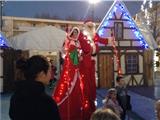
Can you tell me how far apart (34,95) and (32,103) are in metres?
0.07

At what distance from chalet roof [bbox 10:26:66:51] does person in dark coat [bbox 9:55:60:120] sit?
726 inches

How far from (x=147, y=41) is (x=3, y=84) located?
316 inches

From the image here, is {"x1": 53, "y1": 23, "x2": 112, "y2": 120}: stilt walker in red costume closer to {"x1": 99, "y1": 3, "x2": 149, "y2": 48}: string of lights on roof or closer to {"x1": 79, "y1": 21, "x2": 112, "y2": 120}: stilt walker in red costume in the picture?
{"x1": 79, "y1": 21, "x2": 112, "y2": 120}: stilt walker in red costume

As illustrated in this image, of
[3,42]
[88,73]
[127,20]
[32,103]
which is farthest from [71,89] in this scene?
[127,20]

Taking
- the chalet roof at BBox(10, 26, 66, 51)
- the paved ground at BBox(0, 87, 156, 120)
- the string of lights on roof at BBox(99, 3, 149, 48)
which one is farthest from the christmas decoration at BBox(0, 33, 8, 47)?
the string of lights on roof at BBox(99, 3, 149, 48)

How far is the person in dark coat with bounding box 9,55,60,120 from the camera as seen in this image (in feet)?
10.6

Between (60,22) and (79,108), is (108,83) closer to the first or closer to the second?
(79,108)

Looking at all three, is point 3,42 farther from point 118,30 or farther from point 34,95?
point 34,95

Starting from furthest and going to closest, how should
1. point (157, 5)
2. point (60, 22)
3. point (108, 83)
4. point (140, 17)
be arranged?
point (60, 22), point (157, 5), point (140, 17), point (108, 83)

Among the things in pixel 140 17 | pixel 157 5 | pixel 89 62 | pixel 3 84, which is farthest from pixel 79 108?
pixel 157 5

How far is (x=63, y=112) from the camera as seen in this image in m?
7.12

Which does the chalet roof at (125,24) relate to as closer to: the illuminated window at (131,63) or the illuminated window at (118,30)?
the illuminated window at (118,30)

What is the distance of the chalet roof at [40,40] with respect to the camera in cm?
2208

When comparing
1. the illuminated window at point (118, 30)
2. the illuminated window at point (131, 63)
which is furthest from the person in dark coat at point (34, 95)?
the illuminated window at point (131, 63)
